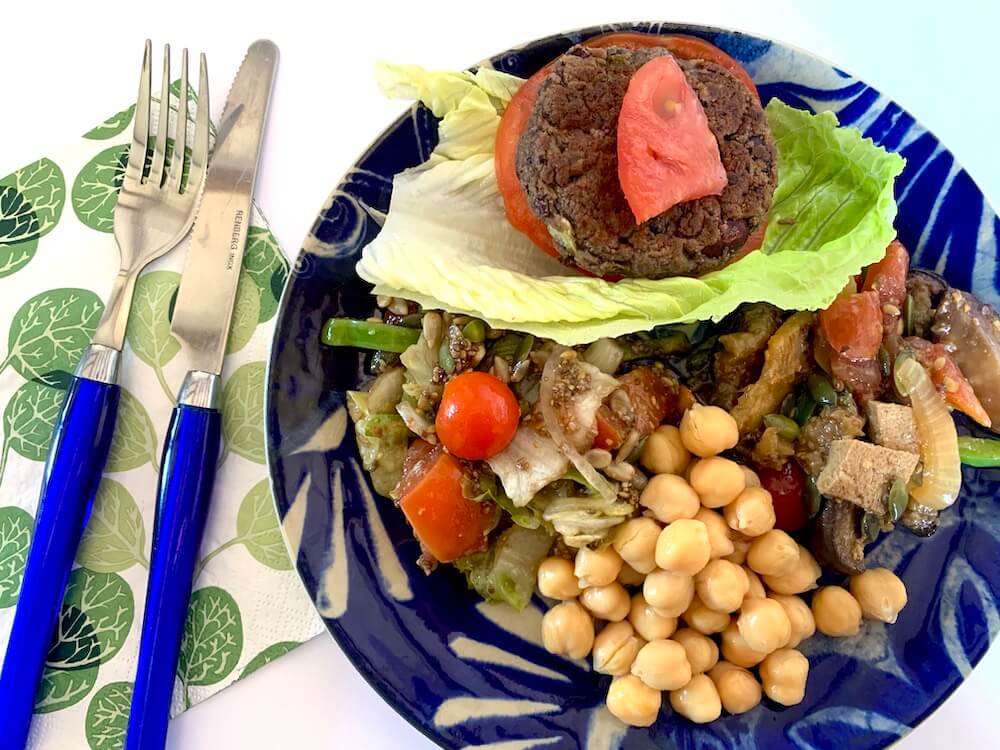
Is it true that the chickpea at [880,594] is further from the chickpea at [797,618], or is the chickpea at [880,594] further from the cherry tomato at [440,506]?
the cherry tomato at [440,506]

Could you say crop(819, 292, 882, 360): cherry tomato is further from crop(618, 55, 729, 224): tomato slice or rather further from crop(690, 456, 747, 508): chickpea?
crop(618, 55, 729, 224): tomato slice

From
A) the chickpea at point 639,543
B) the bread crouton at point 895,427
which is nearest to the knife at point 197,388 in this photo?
the chickpea at point 639,543

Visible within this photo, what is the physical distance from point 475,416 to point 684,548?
25.0 inches

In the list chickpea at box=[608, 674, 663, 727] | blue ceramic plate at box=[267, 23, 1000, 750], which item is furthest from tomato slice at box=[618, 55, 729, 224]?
chickpea at box=[608, 674, 663, 727]

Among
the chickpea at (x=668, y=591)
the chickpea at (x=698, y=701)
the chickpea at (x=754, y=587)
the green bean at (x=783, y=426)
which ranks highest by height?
the green bean at (x=783, y=426)

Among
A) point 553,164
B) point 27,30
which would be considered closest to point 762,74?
point 553,164

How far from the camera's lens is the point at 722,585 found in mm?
1981

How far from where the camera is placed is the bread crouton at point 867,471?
1958 millimetres

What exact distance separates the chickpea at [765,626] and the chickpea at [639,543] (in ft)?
0.91

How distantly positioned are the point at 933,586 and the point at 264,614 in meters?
1.92

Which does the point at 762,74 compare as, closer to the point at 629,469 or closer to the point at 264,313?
the point at 629,469

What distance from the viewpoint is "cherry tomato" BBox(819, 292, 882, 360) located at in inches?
81.1

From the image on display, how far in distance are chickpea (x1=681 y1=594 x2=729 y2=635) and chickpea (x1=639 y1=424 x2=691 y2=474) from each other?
1.20 feet

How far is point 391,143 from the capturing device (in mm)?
2209
